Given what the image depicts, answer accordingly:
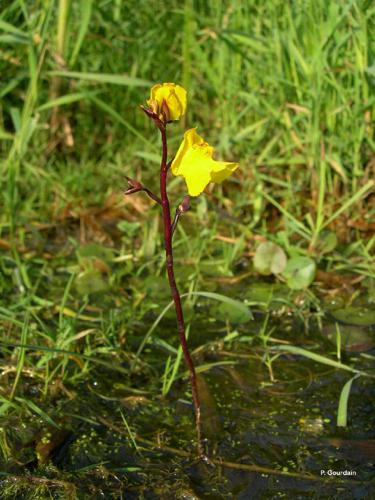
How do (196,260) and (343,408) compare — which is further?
(196,260)

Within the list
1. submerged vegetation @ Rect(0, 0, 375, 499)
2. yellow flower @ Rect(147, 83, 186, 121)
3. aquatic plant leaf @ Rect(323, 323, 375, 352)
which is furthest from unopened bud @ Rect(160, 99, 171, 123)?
aquatic plant leaf @ Rect(323, 323, 375, 352)

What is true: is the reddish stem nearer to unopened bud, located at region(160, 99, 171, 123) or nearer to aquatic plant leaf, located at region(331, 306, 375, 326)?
unopened bud, located at region(160, 99, 171, 123)

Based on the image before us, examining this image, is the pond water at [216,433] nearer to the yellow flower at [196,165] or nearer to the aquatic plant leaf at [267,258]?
the aquatic plant leaf at [267,258]

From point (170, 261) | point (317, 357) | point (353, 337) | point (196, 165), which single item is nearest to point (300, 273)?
point (353, 337)

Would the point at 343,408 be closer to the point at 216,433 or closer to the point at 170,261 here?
the point at 216,433

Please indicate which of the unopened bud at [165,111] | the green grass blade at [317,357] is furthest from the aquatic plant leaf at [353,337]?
the unopened bud at [165,111]

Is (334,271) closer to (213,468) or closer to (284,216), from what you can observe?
(284,216)
